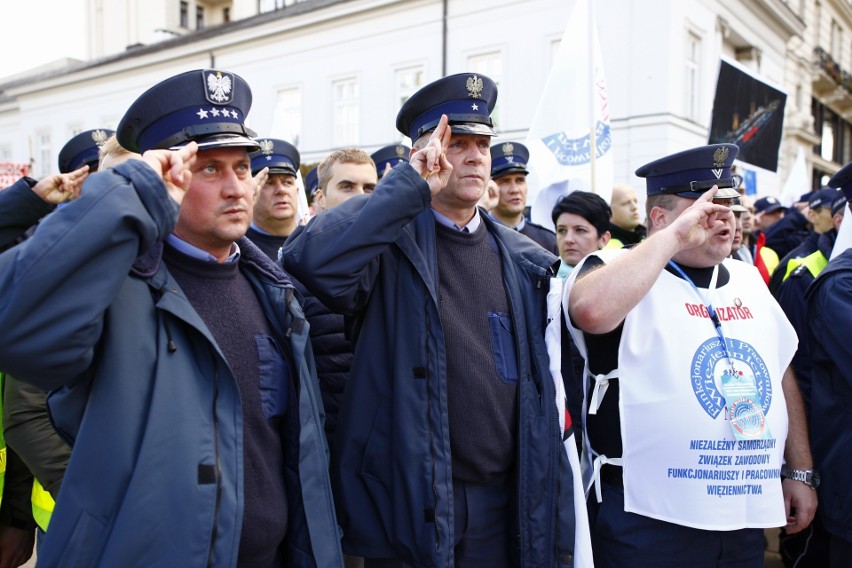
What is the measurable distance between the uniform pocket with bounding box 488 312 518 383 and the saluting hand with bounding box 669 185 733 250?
2.10 feet

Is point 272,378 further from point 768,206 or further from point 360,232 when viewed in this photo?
point 768,206

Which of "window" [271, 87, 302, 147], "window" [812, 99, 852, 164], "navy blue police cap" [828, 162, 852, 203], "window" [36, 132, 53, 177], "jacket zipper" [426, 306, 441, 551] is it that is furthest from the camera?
"window" [36, 132, 53, 177]

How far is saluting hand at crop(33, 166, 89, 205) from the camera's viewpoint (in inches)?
90.7

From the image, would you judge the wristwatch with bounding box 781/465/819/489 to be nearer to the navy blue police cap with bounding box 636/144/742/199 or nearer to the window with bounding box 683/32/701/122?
the navy blue police cap with bounding box 636/144/742/199

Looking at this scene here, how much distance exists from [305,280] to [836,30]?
33.6 meters

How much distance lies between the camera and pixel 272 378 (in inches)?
76.4

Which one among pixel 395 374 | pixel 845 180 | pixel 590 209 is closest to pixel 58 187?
pixel 395 374

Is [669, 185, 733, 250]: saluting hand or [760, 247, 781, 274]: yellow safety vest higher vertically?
[669, 185, 733, 250]: saluting hand

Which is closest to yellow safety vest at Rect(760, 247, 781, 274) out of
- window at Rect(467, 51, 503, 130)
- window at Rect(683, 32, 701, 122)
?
window at Rect(683, 32, 701, 122)

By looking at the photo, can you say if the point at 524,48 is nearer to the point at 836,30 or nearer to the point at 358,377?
the point at 358,377

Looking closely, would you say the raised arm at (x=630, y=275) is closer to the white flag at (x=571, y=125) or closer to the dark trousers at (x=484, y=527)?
the dark trousers at (x=484, y=527)

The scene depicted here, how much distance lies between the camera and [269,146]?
3.91m

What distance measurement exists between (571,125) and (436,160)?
380 cm

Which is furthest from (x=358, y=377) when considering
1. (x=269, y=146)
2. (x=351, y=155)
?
(x=269, y=146)
